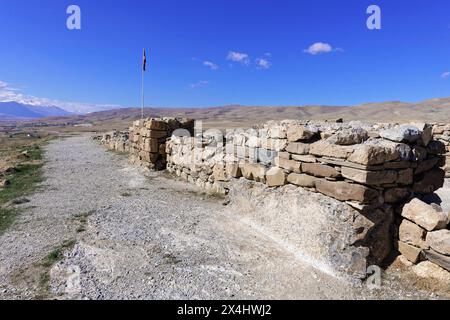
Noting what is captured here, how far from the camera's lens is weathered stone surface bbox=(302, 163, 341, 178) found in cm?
600

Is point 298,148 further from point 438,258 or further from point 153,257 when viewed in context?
point 153,257

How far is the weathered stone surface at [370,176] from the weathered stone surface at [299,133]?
120cm

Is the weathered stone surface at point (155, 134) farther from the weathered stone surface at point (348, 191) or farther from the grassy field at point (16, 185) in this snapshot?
the weathered stone surface at point (348, 191)

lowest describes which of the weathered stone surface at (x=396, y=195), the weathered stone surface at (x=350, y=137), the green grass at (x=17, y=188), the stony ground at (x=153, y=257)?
the stony ground at (x=153, y=257)

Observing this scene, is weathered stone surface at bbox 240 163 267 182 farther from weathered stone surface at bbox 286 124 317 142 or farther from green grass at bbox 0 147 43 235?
green grass at bbox 0 147 43 235

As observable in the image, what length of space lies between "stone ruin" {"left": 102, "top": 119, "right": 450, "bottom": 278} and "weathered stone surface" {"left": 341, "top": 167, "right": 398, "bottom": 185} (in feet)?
0.05

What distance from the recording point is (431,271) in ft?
17.0

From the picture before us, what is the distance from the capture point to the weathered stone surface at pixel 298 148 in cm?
670

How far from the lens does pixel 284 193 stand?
7117mm

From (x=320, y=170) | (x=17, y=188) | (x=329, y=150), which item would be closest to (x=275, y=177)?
(x=320, y=170)

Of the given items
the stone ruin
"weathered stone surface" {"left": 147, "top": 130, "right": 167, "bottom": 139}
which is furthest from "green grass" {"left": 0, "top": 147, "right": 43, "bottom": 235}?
the stone ruin

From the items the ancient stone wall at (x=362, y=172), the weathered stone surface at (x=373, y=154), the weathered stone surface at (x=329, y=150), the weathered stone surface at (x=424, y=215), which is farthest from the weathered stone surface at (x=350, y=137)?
the weathered stone surface at (x=424, y=215)

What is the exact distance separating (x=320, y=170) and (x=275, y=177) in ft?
4.49

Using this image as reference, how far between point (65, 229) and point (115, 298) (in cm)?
302
